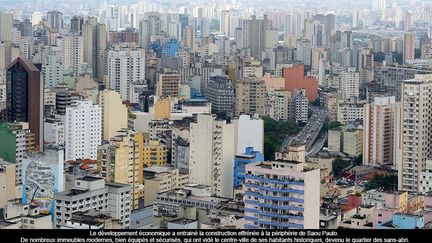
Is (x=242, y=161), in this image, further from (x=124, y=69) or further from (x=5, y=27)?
(x=5, y=27)

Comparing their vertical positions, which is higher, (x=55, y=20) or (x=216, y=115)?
(x=55, y=20)

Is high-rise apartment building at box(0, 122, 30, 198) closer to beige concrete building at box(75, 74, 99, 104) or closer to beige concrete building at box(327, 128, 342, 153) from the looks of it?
beige concrete building at box(75, 74, 99, 104)

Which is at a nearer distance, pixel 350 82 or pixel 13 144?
pixel 13 144

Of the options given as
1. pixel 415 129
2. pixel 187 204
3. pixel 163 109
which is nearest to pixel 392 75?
pixel 163 109

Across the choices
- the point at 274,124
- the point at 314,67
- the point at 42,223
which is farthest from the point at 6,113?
the point at 314,67
